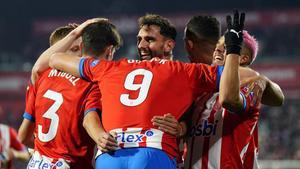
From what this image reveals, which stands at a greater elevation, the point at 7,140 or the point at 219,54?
the point at 219,54


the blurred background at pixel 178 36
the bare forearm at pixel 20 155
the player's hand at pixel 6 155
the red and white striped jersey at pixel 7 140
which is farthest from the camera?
the blurred background at pixel 178 36

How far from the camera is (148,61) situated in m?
4.29

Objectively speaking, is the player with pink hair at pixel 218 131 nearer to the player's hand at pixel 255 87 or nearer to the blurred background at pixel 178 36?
the player's hand at pixel 255 87

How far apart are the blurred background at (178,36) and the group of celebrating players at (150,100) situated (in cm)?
1376

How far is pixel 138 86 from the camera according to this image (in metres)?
4.13

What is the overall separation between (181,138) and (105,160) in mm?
499

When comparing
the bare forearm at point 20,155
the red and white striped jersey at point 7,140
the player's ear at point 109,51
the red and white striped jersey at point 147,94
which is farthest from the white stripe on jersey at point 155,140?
the bare forearm at point 20,155

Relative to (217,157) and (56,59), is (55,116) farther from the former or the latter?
(217,157)

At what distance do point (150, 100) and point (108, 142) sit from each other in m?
0.34

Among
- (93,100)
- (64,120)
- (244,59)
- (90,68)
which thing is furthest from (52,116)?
(244,59)

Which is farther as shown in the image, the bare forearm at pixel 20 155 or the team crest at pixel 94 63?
the bare forearm at pixel 20 155

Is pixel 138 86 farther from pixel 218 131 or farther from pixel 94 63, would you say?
pixel 218 131

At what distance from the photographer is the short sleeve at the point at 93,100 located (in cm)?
446

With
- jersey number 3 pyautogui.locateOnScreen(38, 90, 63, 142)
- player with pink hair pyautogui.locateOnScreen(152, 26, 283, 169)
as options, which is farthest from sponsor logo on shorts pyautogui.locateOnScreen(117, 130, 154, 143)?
jersey number 3 pyautogui.locateOnScreen(38, 90, 63, 142)
